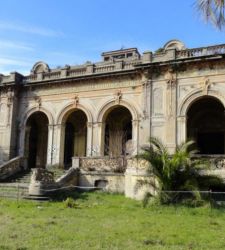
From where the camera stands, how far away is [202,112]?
22469 millimetres

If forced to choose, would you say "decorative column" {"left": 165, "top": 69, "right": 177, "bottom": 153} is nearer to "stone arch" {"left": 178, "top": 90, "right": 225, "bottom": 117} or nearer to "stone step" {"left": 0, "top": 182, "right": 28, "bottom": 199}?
"stone arch" {"left": 178, "top": 90, "right": 225, "bottom": 117}

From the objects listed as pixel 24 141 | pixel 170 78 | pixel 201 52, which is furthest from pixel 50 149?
pixel 201 52

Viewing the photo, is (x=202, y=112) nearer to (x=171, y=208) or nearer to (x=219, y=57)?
(x=219, y=57)

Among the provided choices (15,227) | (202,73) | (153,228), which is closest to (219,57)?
(202,73)

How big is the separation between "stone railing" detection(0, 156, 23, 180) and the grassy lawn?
730cm

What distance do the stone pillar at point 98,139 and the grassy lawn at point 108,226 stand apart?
804cm

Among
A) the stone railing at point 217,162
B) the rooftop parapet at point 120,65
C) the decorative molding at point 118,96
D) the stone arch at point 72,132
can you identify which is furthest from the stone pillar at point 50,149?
the stone railing at point 217,162

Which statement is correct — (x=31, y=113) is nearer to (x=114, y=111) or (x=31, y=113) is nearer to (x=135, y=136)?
(x=114, y=111)

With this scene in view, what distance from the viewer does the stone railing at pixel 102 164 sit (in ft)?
62.8

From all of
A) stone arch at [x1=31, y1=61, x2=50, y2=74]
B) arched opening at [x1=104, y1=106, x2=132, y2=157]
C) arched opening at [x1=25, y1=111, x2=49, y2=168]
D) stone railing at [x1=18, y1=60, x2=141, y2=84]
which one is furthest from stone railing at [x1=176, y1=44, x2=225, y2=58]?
arched opening at [x1=25, y1=111, x2=49, y2=168]

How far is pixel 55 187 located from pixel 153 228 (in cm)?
812

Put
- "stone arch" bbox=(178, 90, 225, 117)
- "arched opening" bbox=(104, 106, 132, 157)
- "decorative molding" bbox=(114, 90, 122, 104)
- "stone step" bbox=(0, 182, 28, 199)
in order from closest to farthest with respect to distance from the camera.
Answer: "stone step" bbox=(0, 182, 28, 199), "stone arch" bbox=(178, 90, 225, 117), "decorative molding" bbox=(114, 90, 122, 104), "arched opening" bbox=(104, 106, 132, 157)

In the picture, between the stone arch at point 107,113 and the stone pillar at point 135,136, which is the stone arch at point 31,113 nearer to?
the stone arch at point 107,113

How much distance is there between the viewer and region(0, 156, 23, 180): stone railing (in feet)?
69.9
